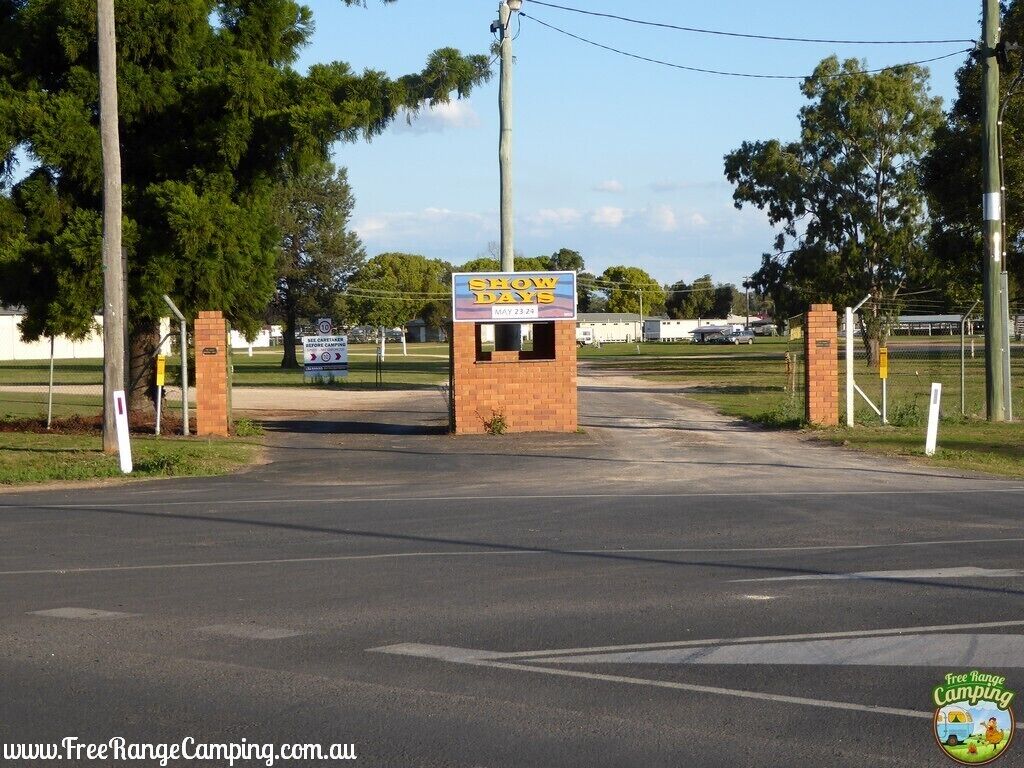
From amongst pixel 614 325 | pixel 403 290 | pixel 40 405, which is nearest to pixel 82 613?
pixel 40 405

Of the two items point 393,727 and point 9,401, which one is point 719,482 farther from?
point 9,401

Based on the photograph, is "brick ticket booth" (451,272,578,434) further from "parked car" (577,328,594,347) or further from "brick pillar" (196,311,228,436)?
"parked car" (577,328,594,347)

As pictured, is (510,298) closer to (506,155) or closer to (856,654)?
(506,155)

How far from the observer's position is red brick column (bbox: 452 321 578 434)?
80.2 ft

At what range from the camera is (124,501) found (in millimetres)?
15141

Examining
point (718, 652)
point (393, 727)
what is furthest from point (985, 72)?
point (393, 727)

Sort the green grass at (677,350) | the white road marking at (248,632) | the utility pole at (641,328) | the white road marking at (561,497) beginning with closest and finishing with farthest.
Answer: the white road marking at (248,632) → the white road marking at (561,497) → the green grass at (677,350) → the utility pole at (641,328)

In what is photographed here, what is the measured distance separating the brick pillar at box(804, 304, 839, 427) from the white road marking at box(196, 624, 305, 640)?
19215 mm

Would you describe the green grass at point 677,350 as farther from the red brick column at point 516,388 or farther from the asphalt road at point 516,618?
the asphalt road at point 516,618

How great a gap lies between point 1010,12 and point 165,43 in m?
24.7

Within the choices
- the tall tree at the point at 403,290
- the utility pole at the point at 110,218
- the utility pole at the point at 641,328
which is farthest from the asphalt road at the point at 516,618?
the utility pole at the point at 641,328

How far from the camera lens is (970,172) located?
37562 mm

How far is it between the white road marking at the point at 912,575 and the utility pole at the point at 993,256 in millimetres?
17026

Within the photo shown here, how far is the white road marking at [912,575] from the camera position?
951 cm
